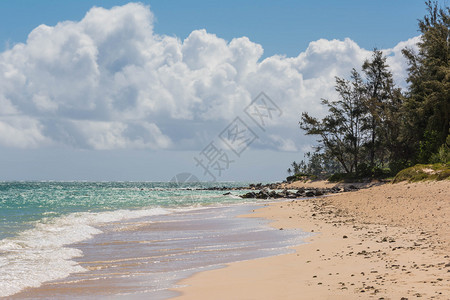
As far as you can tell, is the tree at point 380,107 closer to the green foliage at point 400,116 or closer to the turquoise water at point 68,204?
the green foliage at point 400,116

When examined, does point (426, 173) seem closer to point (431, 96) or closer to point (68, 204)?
point (431, 96)

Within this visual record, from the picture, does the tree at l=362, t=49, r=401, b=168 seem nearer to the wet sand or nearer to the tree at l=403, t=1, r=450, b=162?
the tree at l=403, t=1, r=450, b=162

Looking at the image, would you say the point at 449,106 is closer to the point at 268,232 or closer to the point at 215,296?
the point at 268,232

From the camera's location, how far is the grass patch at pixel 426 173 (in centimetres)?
2510

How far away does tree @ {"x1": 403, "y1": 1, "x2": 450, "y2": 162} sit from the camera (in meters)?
41.5

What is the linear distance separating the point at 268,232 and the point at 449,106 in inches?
1283

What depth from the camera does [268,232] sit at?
1716 centimetres

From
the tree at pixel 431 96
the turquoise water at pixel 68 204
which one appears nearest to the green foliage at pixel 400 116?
the tree at pixel 431 96

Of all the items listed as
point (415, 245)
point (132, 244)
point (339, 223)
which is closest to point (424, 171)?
point (339, 223)

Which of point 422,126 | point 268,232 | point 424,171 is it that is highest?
point 422,126

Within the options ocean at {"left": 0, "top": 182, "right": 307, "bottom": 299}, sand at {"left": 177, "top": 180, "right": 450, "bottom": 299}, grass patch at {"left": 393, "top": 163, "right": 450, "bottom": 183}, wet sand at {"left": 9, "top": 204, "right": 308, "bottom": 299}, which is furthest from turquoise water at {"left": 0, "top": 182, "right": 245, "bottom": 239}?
grass patch at {"left": 393, "top": 163, "right": 450, "bottom": 183}

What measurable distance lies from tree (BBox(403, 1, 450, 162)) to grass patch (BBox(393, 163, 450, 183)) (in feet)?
39.5

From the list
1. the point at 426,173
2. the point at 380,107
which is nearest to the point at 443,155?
the point at 426,173

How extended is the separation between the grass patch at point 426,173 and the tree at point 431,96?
12.0 metres
